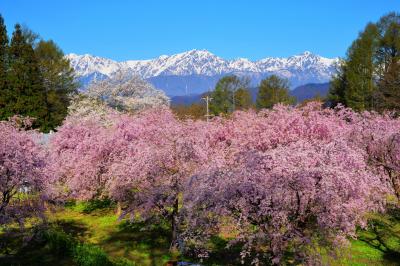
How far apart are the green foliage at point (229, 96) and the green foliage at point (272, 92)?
3932 mm

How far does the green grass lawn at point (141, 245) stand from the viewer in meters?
22.0

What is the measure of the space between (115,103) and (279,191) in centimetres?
6108

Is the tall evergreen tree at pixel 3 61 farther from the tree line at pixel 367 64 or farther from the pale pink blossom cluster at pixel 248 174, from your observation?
the tree line at pixel 367 64

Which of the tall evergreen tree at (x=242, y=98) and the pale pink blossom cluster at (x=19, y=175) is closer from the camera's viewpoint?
the pale pink blossom cluster at (x=19, y=175)

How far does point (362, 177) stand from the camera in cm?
1492

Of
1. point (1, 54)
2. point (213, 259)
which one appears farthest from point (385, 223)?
point (1, 54)

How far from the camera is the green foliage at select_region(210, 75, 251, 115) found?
97.3 meters

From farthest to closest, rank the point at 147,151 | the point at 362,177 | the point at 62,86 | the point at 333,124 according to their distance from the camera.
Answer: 1. the point at 62,86
2. the point at 333,124
3. the point at 147,151
4. the point at 362,177

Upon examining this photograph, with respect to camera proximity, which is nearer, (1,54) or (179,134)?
(179,134)

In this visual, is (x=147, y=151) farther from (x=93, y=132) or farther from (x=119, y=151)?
(x=93, y=132)

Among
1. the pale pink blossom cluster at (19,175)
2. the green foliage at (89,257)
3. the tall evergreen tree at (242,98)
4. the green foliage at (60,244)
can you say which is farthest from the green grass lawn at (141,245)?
the tall evergreen tree at (242,98)

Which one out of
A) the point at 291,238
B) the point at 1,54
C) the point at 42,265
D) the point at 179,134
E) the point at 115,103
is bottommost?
the point at 42,265

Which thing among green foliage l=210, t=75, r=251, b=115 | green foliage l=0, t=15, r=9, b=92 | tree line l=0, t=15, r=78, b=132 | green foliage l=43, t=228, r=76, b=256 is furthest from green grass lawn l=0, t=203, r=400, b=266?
green foliage l=210, t=75, r=251, b=115

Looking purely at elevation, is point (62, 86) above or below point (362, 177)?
above
